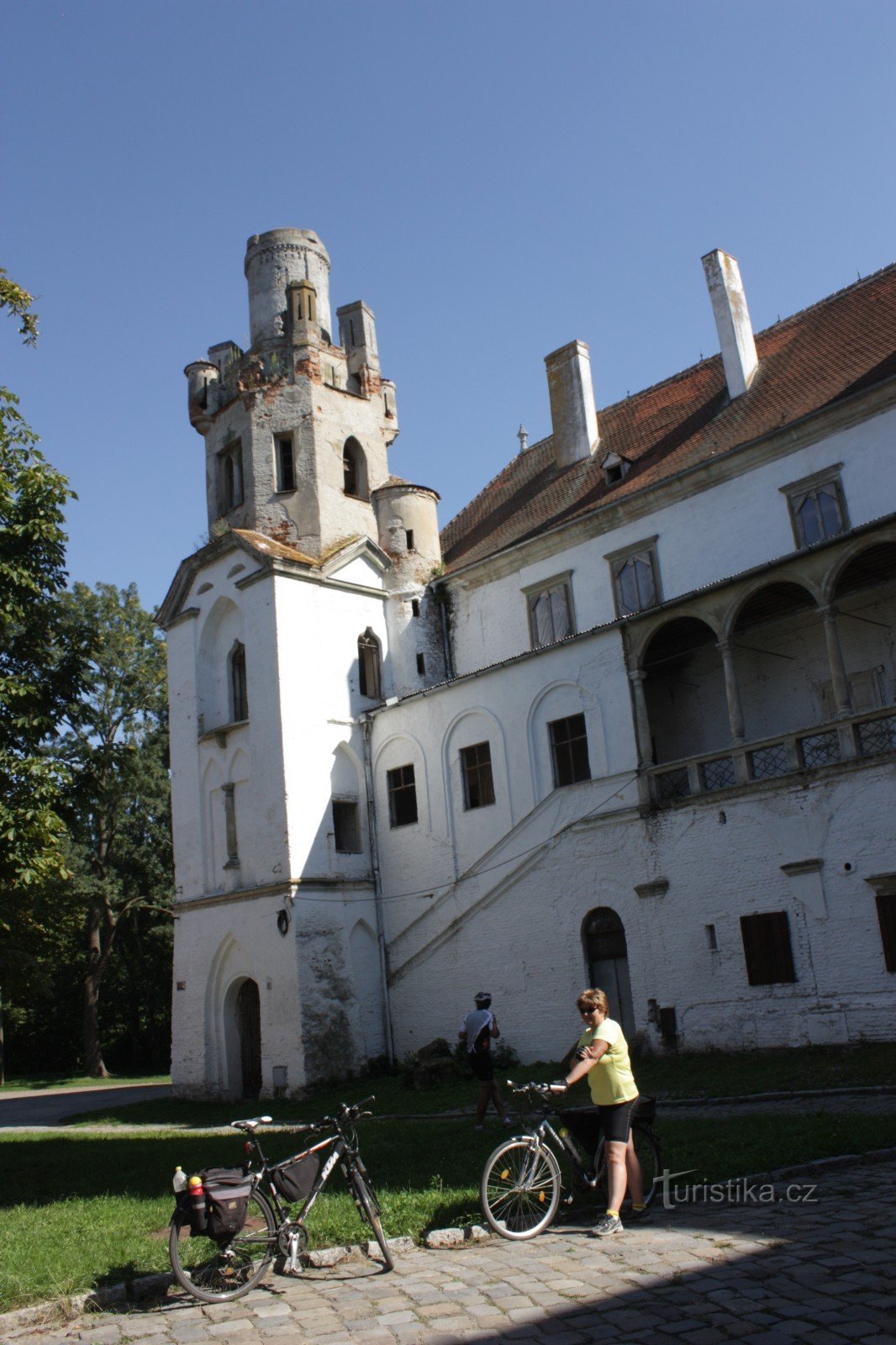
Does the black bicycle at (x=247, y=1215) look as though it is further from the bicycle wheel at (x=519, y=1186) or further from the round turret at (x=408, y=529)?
the round turret at (x=408, y=529)

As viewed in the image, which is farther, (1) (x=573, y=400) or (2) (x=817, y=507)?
(1) (x=573, y=400)

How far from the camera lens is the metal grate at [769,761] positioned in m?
20.0

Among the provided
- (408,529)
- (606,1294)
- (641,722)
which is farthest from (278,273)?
(606,1294)

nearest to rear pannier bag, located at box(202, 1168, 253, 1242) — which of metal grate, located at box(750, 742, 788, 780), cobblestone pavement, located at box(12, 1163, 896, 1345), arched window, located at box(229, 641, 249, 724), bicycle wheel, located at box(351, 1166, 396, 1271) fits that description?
cobblestone pavement, located at box(12, 1163, 896, 1345)

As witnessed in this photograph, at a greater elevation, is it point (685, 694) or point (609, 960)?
point (685, 694)

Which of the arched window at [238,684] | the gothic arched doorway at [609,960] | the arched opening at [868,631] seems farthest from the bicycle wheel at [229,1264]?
the arched window at [238,684]

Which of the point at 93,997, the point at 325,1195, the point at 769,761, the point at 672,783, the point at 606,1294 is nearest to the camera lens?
→ the point at 606,1294

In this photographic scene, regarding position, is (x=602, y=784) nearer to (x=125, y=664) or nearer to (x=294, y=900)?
(x=294, y=900)

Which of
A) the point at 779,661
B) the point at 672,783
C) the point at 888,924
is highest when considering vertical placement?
the point at 779,661

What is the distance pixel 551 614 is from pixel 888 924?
12257 mm

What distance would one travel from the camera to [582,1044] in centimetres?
862

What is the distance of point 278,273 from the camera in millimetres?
33469

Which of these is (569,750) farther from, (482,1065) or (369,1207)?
(369,1207)

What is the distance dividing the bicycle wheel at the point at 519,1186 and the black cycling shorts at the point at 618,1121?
0.48 m
